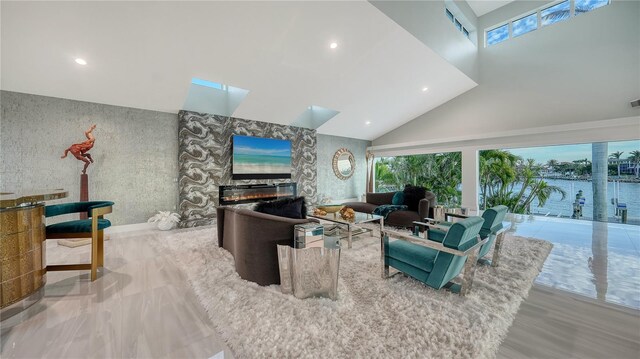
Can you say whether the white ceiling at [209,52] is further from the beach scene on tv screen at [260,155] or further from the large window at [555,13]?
the large window at [555,13]

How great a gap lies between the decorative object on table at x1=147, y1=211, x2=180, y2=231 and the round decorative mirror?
16.9 feet

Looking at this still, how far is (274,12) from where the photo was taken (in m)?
3.44

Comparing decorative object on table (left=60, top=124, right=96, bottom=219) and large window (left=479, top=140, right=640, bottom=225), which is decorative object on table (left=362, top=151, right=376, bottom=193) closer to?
large window (left=479, top=140, right=640, bottom=225)

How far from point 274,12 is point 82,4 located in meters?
2.29

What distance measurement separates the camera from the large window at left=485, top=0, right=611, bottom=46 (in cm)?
525

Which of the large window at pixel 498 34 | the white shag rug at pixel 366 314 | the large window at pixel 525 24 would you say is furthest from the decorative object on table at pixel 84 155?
the large window at pixel 525 24

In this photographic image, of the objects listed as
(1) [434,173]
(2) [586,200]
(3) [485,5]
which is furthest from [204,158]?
(2) [586,200]

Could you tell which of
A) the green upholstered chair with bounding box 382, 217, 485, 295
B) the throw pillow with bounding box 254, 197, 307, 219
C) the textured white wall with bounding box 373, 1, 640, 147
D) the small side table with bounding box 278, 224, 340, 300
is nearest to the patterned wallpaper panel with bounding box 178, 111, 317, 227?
the throw pillow with bounding box 254, 197, 307, 219

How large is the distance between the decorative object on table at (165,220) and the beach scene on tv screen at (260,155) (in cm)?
171

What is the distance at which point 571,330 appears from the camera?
183 cm

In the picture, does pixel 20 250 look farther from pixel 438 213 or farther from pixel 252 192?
pixel 438 213

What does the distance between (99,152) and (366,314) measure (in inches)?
223

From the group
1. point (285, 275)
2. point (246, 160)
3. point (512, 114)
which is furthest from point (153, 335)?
point (512, 114)

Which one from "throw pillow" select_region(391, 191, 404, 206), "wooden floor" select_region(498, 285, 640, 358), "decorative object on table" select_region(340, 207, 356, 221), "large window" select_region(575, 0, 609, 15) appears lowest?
"wooden floor" select_region(498, 285, 640, 358)
